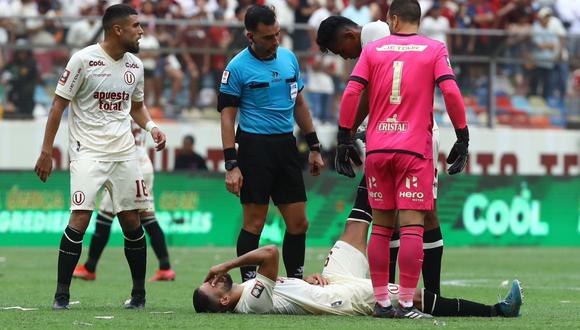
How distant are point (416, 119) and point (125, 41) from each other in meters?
2.39

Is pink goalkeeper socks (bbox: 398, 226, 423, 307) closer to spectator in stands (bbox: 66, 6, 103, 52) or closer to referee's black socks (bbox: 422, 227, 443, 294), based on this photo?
referee's black socks (bbox: 422, 227, 443, 294)

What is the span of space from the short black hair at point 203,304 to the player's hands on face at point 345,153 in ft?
4.28

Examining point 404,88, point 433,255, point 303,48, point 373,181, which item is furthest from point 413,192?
point 303,48

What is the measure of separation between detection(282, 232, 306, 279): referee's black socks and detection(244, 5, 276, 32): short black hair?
65.6 inches

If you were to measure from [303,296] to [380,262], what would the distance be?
622 millimetres

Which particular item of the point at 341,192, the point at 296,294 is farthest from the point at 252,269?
the point at 341,192

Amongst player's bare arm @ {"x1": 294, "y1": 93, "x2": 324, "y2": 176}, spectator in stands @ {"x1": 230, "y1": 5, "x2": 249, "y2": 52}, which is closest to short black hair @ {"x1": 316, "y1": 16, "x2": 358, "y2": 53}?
player's bare arm @ {"x1": 294, "y1": 93, "x2": 324, "y2": 176}

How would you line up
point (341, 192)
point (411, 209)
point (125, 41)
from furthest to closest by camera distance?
point (341, 192), point (125, 41), point (411, 209)

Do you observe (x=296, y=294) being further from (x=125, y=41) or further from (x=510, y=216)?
(x=510, y=216)

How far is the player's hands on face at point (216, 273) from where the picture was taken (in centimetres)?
909

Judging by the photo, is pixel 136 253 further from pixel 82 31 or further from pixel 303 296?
pixel 82 31

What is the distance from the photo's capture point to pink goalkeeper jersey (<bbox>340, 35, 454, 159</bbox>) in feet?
29.5

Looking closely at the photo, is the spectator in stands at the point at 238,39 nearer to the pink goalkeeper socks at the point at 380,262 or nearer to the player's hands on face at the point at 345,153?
the player's hands on face at the point at 345,153

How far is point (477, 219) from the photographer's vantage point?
22.1 meters
